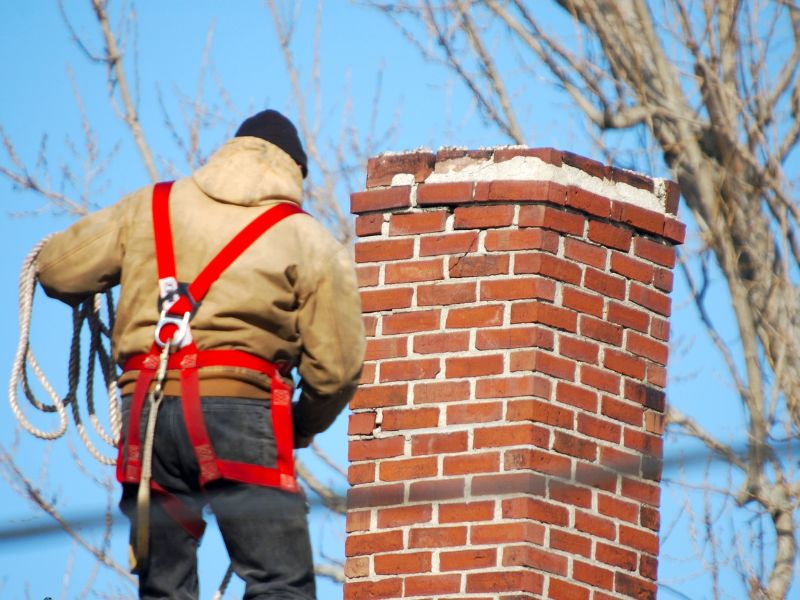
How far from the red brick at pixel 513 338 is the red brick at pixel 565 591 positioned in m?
0.82

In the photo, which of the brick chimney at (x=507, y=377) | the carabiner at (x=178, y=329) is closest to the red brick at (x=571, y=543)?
the brick chimney at (x=507, y=377)

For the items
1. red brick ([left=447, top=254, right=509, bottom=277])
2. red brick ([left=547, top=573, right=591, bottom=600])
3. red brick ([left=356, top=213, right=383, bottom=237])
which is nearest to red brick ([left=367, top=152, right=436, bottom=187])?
red brick ([left=356, top=213, right=383, bottom=237])

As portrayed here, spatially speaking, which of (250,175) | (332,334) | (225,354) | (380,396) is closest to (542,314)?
(380,396)

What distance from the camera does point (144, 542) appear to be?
468 cm

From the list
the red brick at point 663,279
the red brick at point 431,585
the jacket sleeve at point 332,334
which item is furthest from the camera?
the red brick at point 663,279

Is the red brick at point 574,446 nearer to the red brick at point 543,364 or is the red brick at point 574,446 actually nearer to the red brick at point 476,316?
the red brick at point 543,364

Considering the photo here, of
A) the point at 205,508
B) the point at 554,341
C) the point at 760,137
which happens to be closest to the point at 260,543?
the point at 205,508

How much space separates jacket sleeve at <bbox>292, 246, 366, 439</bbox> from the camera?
4.89m

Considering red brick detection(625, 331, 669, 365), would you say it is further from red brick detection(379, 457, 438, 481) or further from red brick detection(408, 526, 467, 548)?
red brick detection(408, 526, 467, 548)

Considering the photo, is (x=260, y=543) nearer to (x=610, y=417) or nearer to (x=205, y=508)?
(x=205, y=508)

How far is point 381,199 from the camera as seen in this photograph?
6.43 meters

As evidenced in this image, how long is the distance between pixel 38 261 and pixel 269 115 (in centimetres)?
82

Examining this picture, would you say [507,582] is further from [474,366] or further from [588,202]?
[588,202]

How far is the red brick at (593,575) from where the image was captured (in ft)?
19.3
